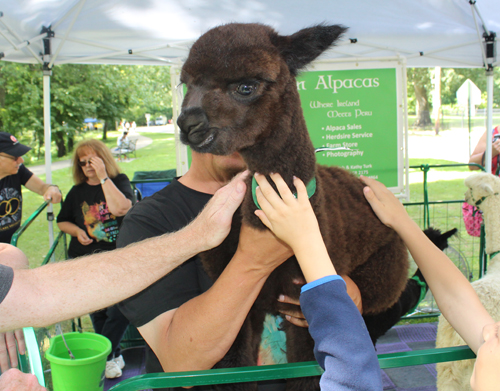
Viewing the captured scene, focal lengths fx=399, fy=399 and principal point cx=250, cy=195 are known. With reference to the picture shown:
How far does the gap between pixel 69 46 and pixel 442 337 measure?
4.54 meters

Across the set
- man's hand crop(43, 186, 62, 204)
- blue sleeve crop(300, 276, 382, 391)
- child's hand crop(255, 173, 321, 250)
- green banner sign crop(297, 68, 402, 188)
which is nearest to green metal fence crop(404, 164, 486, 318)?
green banner sign crop(297, 68, 402, 188)

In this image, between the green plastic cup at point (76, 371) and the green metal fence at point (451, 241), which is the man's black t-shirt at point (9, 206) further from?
the green metal fence at point (451, 241)

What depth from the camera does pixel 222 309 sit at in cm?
137

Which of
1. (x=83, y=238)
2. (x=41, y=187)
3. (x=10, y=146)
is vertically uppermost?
(x=10, y=146)

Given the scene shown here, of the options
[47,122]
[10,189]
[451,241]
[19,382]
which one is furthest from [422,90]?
[19,382]

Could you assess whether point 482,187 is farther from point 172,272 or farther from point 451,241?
point 172,272

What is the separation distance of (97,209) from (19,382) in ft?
10.2

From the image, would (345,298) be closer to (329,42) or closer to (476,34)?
(329,42)

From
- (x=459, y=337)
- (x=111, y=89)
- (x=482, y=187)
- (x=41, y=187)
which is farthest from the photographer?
(x=111, y=89)

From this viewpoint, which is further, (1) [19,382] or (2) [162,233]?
(2) [162,233]

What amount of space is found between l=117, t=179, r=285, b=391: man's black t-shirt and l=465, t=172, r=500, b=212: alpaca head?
2.59 meters

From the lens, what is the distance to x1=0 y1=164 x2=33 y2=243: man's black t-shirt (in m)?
3.86

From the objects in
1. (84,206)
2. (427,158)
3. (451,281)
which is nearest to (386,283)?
(451,281)

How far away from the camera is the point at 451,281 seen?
1.53 metres
